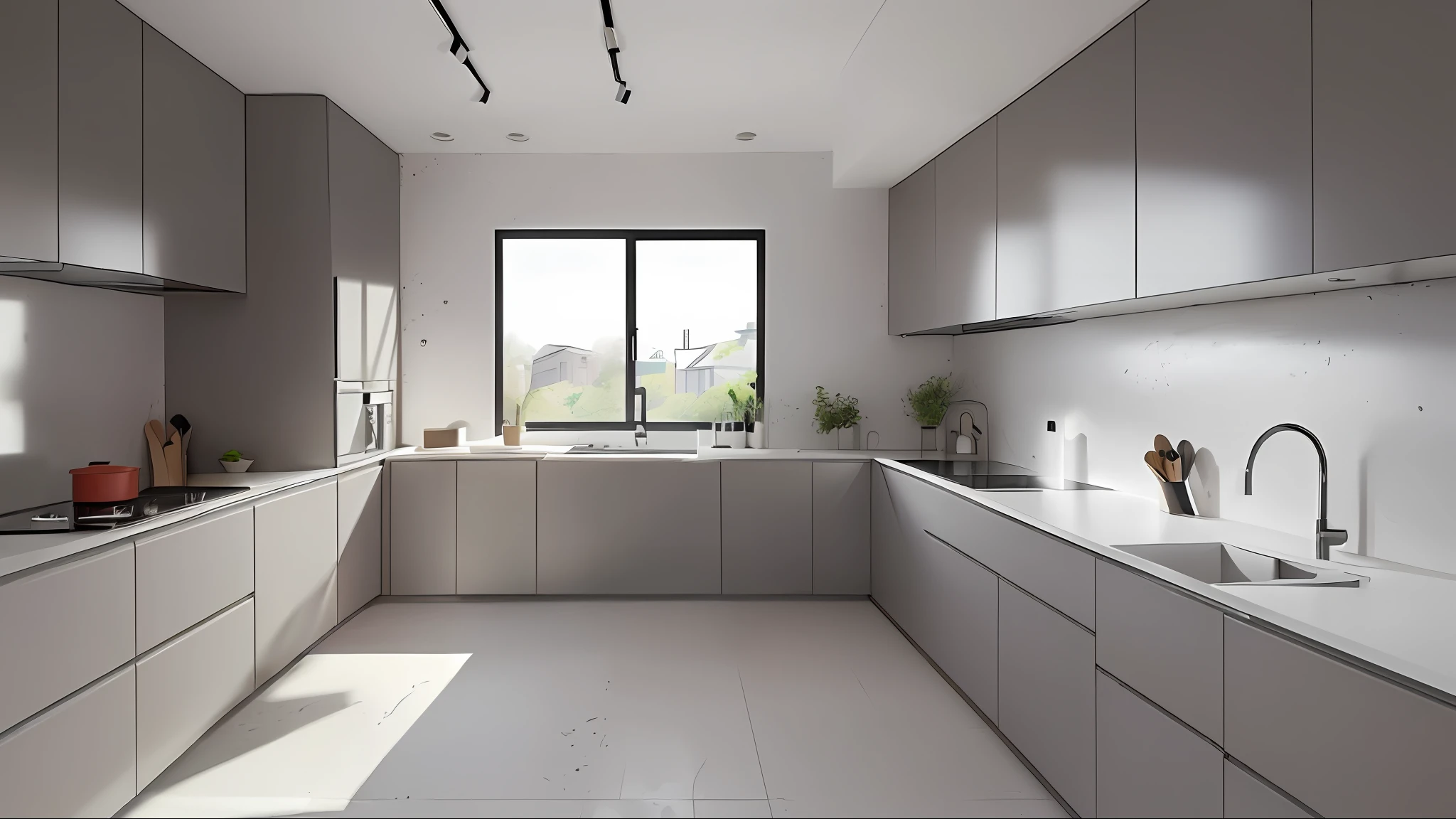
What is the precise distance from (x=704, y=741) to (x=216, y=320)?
302cm

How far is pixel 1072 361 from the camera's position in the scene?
3234 mm

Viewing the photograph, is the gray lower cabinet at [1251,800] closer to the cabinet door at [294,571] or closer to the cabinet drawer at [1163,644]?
the cabinet drawer at [1163,644]

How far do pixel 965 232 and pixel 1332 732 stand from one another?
2573 mm

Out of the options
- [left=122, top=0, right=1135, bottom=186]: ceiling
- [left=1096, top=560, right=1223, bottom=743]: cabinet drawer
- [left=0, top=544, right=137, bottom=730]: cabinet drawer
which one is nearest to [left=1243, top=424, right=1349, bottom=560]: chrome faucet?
[left=1096, top=560, right=1223, bottom=743]: cabinet drawer

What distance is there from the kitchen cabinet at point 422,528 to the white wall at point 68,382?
114 centimetres

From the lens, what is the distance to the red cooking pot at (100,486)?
7.52 feet

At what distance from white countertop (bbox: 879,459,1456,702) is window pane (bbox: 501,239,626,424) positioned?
2.78 m

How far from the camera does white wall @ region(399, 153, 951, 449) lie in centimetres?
458

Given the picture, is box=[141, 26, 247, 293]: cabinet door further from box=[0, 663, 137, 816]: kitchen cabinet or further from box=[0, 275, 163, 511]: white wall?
box=[0, 663, 137, 816]: kitchen cabinet

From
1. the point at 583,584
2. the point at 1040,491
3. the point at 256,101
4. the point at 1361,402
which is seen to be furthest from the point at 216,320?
the point at 1361,402

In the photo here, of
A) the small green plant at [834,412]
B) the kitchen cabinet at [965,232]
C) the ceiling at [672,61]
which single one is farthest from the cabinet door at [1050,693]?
the small green plant at [834,412]

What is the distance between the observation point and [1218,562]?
78.7 inches

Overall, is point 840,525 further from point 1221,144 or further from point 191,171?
point 191,171

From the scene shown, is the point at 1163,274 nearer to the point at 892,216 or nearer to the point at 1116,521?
the point at 1116,521
